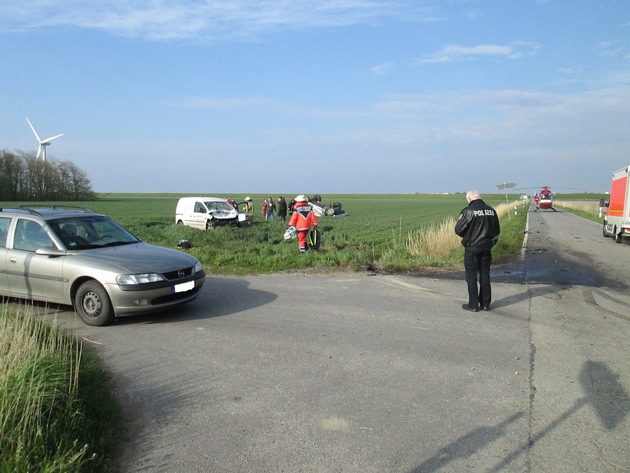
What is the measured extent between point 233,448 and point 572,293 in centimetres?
760

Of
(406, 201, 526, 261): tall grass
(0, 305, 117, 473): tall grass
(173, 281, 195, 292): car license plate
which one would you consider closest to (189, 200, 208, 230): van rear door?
(406, 201, 526, 261): tall grass

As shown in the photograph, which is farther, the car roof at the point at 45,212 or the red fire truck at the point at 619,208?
the red fire truck at the point at 619,208

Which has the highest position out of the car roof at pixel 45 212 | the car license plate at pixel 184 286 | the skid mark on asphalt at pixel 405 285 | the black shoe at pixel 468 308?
the car roof at pixel 45 212

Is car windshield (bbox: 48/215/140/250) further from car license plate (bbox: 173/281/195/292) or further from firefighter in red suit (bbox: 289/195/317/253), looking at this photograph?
firefighter in red suit (bbox: 289/195/317/253)

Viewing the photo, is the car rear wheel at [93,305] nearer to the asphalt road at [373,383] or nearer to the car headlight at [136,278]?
the asphalt road at [373,383]

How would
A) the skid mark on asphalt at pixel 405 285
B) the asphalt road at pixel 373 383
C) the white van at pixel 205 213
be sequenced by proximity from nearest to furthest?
the asphalt road at pixel 373 383 → the skid mark on asphalt at pixel 405 285 → the white van at pixel 205 213

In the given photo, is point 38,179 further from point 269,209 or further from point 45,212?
point 45,212

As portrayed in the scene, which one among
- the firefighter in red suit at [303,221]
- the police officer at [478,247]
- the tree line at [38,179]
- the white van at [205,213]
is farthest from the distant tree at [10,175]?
the police officer at [478,247]

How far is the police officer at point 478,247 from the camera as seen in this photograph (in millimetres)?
7727

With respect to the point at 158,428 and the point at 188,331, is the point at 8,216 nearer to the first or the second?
the point at 188,331

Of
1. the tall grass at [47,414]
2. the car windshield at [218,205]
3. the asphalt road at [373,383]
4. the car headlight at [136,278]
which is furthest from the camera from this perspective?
the car windshield at [218,205]

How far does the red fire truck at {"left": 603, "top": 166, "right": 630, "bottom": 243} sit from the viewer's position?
59.1 feet

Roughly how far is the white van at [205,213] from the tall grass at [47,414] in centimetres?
2191

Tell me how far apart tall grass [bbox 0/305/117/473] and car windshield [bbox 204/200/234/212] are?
74.5 feet
